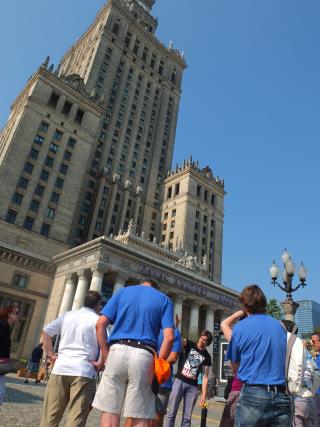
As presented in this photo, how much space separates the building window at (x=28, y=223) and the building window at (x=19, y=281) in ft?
22.1

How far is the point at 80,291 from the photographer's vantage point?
3478cm

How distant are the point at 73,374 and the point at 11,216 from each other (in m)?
42.0

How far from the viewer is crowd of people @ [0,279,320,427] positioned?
340 centimetres

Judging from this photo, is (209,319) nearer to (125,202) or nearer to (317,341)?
(125,202)

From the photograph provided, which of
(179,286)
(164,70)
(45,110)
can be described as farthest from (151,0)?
(179,286)

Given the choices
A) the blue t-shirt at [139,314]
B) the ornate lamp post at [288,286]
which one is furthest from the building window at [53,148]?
the blue t-shirt at [139,314]

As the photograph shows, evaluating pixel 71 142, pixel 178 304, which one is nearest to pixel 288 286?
pixel 178 304

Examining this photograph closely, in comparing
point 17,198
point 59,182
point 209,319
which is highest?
point 59,182

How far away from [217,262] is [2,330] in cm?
6438

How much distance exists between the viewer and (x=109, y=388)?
11.7 feet

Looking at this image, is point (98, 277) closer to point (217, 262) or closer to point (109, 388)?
point (109, 388)

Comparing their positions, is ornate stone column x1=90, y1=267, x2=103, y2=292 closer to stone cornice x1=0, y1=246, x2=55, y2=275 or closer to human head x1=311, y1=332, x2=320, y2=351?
stone cornice x1=0, y1=246, x2=55, y2=275

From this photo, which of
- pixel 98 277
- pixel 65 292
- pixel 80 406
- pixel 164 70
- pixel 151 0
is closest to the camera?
pixel 80 406

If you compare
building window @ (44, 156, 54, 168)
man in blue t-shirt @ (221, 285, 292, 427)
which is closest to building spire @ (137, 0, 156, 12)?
building window @ (44, 156, 54, 168)
